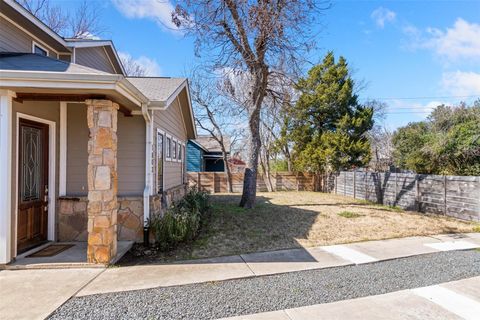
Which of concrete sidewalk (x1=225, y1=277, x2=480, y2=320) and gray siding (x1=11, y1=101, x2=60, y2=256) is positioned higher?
gray siding (x1=11, y1=101, x2=60, y2=256)

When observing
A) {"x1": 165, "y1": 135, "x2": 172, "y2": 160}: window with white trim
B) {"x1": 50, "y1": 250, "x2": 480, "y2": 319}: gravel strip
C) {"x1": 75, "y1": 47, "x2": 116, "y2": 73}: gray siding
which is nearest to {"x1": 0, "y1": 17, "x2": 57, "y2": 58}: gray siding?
{"x1": 75, "y1": 47, "x2": 116, "y2": 73}: gray siding

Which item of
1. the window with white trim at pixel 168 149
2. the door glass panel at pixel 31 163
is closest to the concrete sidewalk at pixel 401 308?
the door glass panel at pixel 31 163

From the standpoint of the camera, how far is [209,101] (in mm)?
19766

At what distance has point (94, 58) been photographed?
948cm

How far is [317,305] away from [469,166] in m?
11.8

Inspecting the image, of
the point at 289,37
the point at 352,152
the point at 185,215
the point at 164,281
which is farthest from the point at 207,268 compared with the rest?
the point at 352,152

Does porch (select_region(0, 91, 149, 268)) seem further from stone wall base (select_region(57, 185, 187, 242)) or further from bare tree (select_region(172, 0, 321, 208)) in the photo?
bare tree (select_region(172, 0, 321, 208))

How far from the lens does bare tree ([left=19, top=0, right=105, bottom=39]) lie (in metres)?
18.2

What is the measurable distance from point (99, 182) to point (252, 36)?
7.05 meters

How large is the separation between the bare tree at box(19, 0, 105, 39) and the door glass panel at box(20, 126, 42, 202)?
15.3m

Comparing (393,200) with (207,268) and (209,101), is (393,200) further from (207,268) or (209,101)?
(209,101)

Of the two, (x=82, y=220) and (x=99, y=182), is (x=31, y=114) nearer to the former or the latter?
(x=99, y=182)

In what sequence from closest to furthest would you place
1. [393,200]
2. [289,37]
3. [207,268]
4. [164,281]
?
[164,281], [207,268], [289,37], [393,200]

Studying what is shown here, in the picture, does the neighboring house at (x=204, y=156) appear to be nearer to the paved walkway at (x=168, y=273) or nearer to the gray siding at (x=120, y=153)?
the gray siding at (x=120, y=153)
